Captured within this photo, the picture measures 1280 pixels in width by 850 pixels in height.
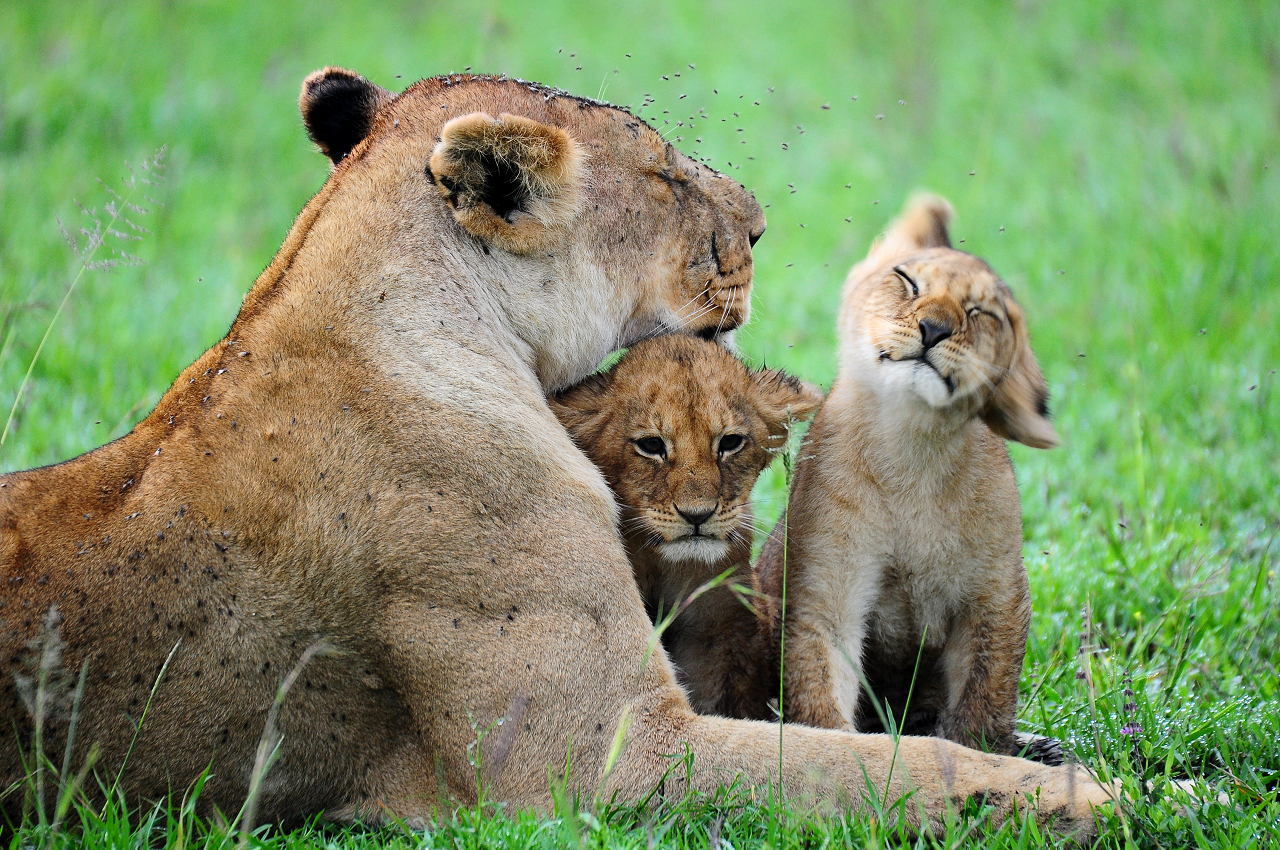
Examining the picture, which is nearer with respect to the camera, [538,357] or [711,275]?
[538,357]

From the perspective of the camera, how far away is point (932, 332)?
324cm

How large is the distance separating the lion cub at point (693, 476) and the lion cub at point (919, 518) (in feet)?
0.62

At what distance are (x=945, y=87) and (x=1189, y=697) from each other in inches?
383

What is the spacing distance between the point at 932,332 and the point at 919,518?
0.59 meters

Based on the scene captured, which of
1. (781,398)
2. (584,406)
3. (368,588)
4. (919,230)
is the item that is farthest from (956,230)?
(368,588)

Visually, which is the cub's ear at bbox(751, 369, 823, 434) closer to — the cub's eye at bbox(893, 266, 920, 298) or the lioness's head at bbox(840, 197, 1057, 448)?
the lioness's head at bbox(840, 197, 1057, 448)

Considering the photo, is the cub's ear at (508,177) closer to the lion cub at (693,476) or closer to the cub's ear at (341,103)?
the lion cub at (693,476)

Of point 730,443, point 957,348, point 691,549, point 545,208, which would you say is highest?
point 545,208

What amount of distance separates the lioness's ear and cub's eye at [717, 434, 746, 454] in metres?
0.91

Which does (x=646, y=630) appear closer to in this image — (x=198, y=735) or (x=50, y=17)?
(x=198, y=735)

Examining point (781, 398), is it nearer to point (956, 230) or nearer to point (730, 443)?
point (730, 443)

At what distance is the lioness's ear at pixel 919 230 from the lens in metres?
4.18

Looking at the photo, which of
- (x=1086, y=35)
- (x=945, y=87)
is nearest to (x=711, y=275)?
(x=945, y=87)

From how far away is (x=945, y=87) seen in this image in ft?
41.6
